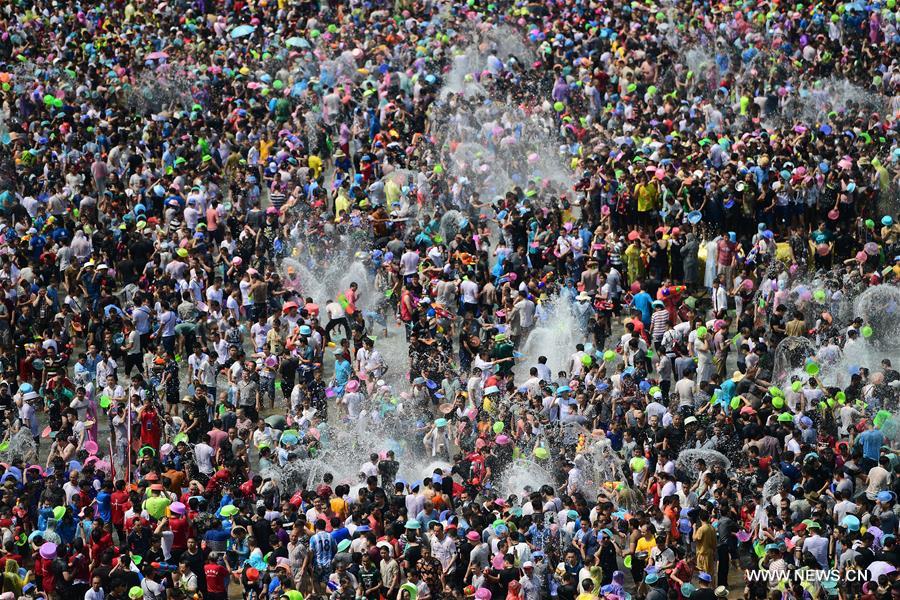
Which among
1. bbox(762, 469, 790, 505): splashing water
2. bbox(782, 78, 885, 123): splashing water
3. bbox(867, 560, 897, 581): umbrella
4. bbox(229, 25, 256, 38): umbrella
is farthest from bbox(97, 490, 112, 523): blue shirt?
bbox(229, 25, 256, 38): umbrella

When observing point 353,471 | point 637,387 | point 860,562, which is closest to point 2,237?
point 353,471

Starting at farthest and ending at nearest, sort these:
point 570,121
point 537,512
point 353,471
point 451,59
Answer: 1. point 451,59
2. point 570,121
3. point 353,471
4. point 537,512

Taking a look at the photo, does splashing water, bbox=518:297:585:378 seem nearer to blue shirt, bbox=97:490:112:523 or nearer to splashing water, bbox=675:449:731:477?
splashing water, bbox=675:449:731:477

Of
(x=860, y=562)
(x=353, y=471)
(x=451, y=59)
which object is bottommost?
(x=451, y=59)

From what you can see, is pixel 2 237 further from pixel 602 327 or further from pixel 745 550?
pixel 745 550

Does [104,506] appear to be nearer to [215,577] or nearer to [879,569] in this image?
[215,577]

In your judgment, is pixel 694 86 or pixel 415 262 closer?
pixel 415 262

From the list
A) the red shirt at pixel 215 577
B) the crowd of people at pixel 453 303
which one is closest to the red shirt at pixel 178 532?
the crowd of people at pixel 453 303
